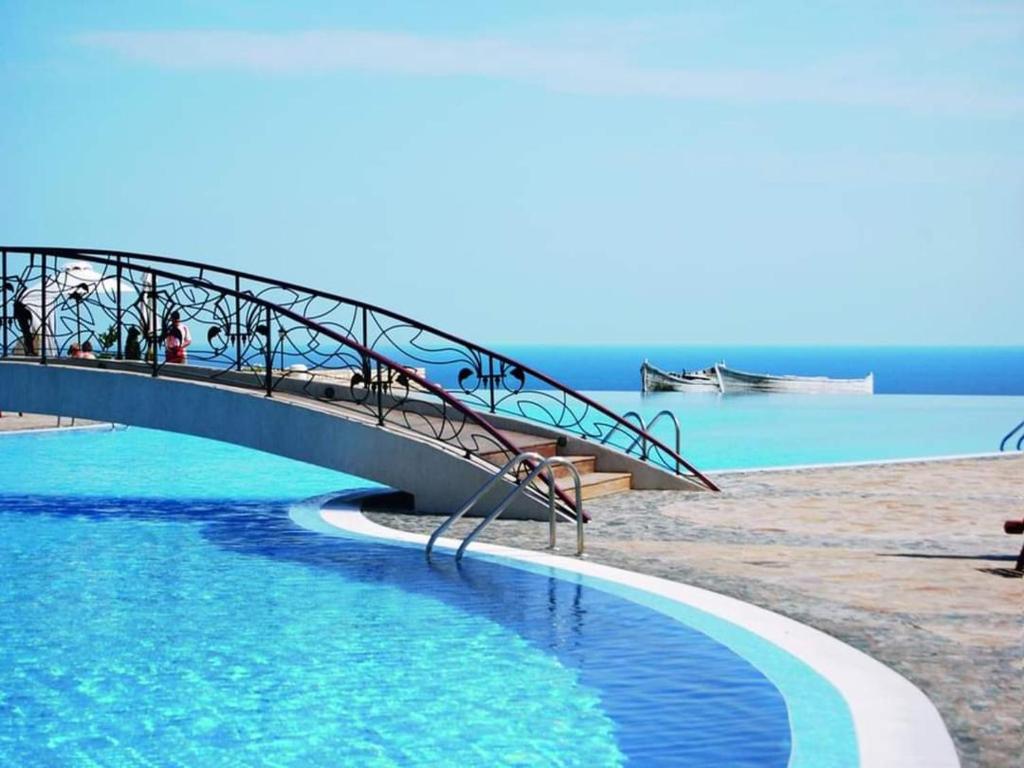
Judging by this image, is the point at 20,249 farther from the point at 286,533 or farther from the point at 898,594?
the point at 898,594

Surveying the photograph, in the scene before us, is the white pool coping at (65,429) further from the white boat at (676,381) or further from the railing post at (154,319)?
the white boat at (676,381)

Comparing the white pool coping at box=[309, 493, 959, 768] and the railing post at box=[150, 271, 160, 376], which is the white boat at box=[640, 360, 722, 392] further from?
the white pool coping at box=[309, 493, 959, 768]

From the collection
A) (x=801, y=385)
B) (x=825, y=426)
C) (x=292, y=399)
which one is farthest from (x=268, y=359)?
(x=801, y=385)

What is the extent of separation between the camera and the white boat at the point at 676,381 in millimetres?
53719

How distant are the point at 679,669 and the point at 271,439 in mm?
7481

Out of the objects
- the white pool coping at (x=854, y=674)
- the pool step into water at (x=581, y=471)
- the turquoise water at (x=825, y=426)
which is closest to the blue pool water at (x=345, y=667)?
the white pool coping at (x=854, y=674)

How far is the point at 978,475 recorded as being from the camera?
54.6 feet

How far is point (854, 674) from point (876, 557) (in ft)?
12.1

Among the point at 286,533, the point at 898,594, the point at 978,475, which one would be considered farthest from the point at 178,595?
the point at 978,475

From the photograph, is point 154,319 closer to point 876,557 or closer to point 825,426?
point 876,557

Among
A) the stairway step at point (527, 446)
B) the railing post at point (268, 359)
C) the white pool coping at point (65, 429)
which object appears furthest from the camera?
the white pool coping at point (65, 429)

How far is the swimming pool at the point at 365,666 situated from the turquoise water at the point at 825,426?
37.2ft

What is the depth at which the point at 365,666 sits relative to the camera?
7.44m

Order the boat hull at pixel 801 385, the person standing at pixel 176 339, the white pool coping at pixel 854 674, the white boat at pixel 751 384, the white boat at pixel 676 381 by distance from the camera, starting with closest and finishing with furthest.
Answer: the white pool coping at pixel 854 674
the person standing at pixel 176 339
the white boat at pixel 676 381
the white boat at pixel 751 384
the boat hull at pixel 801 385
